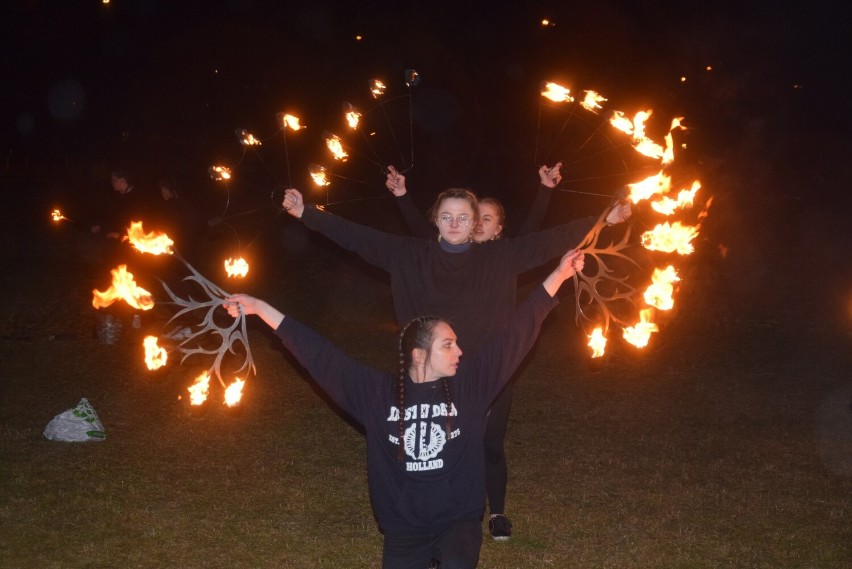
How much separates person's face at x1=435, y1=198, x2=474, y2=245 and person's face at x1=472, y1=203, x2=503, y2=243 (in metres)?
0.35

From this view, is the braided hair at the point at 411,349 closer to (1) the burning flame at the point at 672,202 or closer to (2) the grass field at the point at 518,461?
(2) the grass field at the point at 518,461

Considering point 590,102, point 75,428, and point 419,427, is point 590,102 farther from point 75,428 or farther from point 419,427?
point 75,428

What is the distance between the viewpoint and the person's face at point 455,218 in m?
4.99

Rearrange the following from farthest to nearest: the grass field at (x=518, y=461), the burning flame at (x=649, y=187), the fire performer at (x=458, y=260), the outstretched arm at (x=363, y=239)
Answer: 1. the grass field at (x=518, y=461)
2. the burning flame at (x=649, y=187)
3. the outstretched arm at (x=363, y=239)
4. the fire performer at (x=458, y=260)

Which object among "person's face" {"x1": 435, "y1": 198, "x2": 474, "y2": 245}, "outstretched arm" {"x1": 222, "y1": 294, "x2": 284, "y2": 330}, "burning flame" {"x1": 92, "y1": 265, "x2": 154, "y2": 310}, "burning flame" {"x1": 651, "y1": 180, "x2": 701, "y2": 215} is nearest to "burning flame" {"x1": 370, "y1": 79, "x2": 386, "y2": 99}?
"person's face" {"x1": 435, "y1": 198, "x2": 474, "y2": 245}

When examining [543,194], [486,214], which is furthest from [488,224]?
[543,194]

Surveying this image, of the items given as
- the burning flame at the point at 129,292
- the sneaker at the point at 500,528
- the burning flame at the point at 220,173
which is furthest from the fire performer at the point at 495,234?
the burning flame at the point at 129,292

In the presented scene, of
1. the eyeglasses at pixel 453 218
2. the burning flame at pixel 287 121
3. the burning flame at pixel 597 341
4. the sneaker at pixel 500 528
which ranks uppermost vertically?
the burning flame at pixel 287 121

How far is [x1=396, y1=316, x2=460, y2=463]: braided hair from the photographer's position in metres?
4.28

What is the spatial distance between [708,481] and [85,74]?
18859mm

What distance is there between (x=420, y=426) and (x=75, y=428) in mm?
4868

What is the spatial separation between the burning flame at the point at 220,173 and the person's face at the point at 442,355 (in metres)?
2.57

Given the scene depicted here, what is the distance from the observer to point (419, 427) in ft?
14.0

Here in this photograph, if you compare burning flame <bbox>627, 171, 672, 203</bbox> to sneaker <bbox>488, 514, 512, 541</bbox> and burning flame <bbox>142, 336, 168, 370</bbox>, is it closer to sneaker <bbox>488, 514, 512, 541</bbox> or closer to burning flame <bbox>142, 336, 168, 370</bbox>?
sneaker <bbox>488, 514, 512, 541</bbox>
